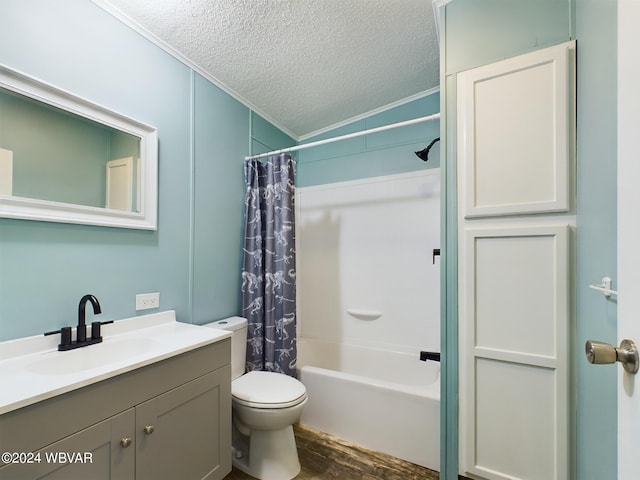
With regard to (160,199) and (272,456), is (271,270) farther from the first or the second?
(272,456)

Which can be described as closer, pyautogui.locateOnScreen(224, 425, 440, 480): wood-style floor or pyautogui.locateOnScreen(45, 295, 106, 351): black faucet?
pyautogui.locateOnScreen(45, 295, 106, 351): black faucet

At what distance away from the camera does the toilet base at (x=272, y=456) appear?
5.00 ft

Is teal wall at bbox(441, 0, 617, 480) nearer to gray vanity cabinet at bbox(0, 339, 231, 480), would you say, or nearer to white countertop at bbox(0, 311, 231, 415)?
gray vanity cabinet at bbox(0, 339, 231, 480)

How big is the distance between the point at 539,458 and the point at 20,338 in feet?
6.93

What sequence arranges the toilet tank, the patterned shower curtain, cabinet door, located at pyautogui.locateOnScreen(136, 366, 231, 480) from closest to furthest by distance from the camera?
cabinet door, located at pyautogui.locateOnScreen(136, 366, 231, 480)
the toilet tank
the patterned shower curtain

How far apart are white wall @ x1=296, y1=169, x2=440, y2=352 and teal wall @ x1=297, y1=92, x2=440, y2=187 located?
0.09 metres

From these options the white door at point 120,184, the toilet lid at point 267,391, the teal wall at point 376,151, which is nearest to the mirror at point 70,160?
the white door at point 120,184

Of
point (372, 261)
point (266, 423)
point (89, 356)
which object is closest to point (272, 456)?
point (266, 423)

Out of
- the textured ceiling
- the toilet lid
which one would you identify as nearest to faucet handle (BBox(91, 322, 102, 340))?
the toilet lid

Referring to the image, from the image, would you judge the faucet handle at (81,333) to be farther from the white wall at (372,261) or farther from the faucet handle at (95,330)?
the white wall at (372,261)

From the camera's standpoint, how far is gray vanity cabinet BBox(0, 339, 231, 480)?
774 millimetres

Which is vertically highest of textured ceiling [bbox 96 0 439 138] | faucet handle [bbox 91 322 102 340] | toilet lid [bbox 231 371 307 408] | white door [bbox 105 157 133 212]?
textured ceiling [bbox 96 0 439 138]
